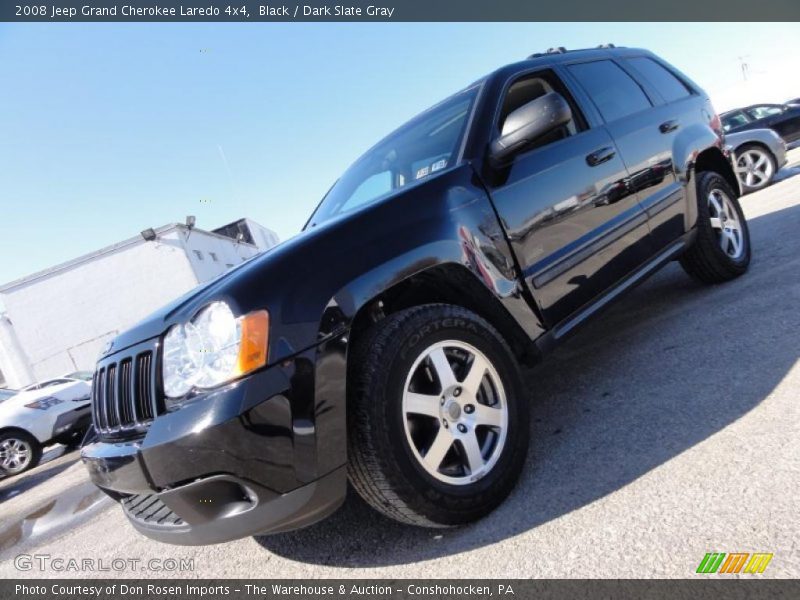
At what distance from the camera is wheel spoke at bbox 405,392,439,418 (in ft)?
6.39

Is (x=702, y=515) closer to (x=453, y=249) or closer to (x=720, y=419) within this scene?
(x=720, y=419)

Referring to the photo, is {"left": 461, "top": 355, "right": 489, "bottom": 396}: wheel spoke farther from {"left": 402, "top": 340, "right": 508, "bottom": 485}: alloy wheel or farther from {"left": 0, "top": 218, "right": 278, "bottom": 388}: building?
{"left": 0, "top": 218, "right": 278, "bottom": 388}: building

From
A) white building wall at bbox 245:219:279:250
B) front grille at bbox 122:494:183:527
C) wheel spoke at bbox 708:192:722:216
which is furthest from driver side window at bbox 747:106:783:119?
white building wall at bbox 245:219:279:250

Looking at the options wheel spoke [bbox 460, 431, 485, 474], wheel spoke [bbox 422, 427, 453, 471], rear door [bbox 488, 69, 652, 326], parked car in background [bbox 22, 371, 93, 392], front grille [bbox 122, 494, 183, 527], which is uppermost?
rear door [bbox 488, 69, 652, 326]

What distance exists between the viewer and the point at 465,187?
241 centimetres

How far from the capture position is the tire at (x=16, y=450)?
24.9ft

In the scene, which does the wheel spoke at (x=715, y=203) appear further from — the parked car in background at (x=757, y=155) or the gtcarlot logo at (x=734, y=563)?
the parked car in background at (x=757, y=155)

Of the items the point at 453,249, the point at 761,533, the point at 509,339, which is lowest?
the point at 761,533

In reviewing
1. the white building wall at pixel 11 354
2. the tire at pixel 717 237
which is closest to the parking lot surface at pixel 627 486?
the tire at pixel 717 237

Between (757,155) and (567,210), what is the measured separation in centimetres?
847

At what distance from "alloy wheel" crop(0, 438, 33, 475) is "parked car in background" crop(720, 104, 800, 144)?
15.0 meters

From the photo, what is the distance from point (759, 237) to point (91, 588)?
619 cm

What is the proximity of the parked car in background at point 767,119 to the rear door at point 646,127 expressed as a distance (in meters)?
10.7

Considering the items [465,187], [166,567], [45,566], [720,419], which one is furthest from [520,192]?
[45,566]
